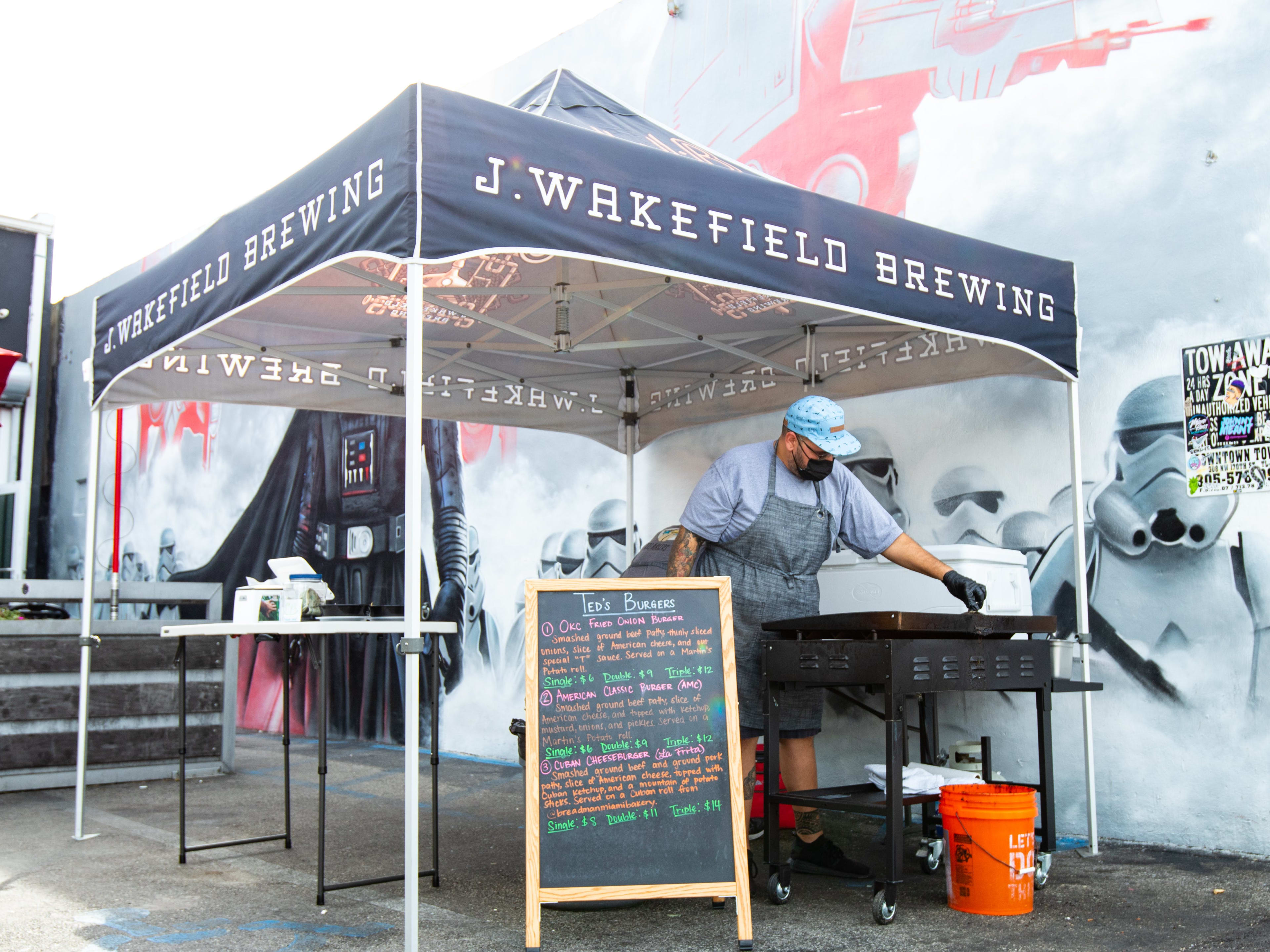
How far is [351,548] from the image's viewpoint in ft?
35.2

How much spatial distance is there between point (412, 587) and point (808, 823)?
215 cm

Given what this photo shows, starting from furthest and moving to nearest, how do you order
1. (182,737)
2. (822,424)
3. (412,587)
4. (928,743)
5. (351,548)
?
1. (351,548)
2. (928,743)
3. (182,737)
4. (822,424)
5. (412,587)

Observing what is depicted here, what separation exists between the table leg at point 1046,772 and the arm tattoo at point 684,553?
4.90 ft

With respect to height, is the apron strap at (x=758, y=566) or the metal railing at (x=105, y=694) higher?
the apron strap at (x=758, y=566)

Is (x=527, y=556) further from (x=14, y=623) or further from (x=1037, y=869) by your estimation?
(x=1037, y=869)

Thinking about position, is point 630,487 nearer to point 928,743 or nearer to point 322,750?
point 928,743

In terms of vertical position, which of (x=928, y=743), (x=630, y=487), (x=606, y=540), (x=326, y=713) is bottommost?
(x=928, y=743)

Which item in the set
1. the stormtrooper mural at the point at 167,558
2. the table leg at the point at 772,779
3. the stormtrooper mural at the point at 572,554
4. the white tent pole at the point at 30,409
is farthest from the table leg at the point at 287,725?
the white tent pole at the point at 30,409

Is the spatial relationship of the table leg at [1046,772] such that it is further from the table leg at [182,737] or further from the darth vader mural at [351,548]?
the darth vader mural at [351,548]

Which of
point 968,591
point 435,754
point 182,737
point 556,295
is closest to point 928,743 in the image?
point 968,591

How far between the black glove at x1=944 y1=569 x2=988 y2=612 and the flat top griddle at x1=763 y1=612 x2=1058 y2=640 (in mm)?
68

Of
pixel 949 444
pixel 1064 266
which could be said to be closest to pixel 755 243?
pixel 1064 266

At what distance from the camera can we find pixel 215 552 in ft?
42.6

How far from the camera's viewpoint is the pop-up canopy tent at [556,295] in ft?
11.4
